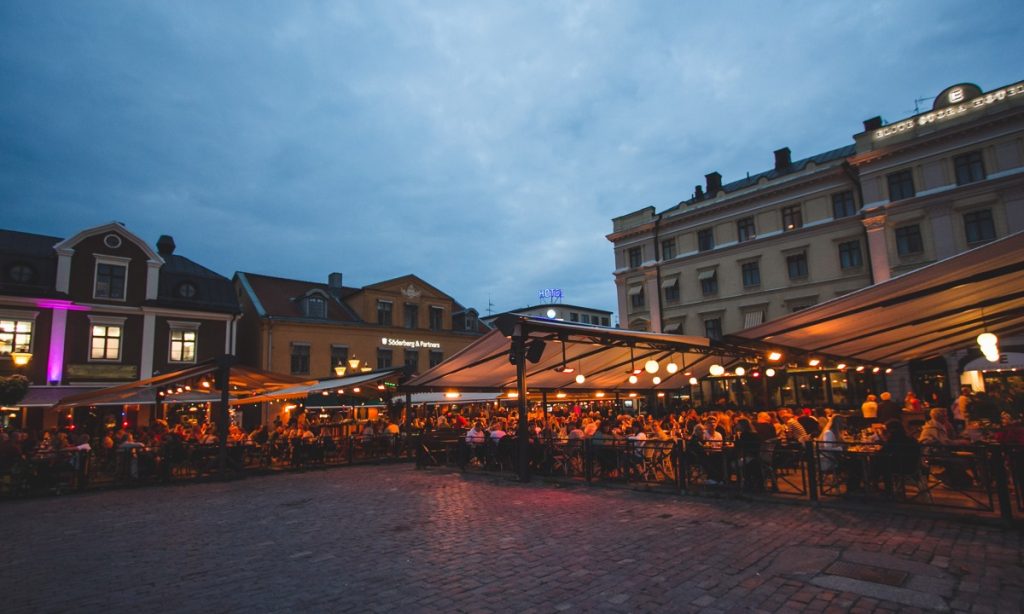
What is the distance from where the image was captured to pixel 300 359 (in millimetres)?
30828

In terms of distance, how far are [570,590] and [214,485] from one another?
11753 mm

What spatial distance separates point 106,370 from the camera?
23.9 m

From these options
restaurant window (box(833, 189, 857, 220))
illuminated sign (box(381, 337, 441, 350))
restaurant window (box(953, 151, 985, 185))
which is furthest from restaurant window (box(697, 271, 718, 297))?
illuminated sign (box(381, 337, 441, 350))

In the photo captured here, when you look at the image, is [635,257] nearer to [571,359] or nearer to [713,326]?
[713,326]

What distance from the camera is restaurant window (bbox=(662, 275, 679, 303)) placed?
114 feet

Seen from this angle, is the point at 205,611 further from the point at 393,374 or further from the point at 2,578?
the point at 393,374

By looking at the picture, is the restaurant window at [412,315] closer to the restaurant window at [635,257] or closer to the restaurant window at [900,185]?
the restaurant window at [635,257]

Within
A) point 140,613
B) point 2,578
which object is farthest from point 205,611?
point 2,578

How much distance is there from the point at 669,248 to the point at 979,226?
1578 cm

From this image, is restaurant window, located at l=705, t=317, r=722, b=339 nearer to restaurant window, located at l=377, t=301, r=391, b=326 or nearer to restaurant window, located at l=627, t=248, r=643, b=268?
restaurant window, located at l=627, t=248, r=643, b=268

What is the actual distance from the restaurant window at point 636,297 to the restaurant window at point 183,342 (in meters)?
26.5

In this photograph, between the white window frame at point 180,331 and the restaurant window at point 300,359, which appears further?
the restaurant window at point 300,359

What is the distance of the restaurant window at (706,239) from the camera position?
33.6m

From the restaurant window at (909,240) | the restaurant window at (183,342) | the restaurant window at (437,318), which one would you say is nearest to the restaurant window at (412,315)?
the restaurant window at (437,318)
